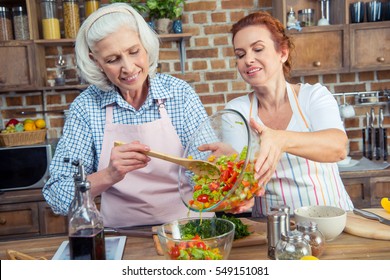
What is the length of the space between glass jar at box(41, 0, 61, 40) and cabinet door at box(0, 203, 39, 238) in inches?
37.0

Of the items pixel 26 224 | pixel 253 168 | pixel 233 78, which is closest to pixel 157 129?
Result: pixel 253 168

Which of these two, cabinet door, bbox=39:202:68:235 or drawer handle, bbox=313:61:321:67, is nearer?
cabinet door, bbox=39:202:68:235

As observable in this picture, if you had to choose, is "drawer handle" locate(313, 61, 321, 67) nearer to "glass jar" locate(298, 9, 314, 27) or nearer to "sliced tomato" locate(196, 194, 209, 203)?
"glass jar" locate(298, 9, 314, 27)

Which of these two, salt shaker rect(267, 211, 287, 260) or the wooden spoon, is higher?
the wooden spoon

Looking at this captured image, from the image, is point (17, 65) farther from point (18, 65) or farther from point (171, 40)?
point (171, 40)

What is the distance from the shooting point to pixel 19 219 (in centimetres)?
240

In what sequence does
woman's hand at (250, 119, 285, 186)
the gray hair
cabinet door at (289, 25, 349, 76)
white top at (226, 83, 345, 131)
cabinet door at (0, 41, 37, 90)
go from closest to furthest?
1. woman's hand at (250, 119, 285, 186)
2. the gray hair
3. white top at (226, 83, 345, 131)
4. cabinet door at (0, 41, 37, 90)
5. cabinet door at (289, 25, 349, 76)

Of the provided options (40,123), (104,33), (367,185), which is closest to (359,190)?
(367,185)

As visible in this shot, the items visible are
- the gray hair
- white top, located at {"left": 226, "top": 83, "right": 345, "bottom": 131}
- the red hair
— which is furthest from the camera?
the red hair

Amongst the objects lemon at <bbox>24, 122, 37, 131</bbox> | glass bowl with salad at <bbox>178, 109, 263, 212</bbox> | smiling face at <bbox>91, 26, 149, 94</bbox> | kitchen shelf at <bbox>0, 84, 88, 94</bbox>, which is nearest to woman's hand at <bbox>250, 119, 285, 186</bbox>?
glass bowl with salad at <bbox>178, 109, 263, 212</bbox>

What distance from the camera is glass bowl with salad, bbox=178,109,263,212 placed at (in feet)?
3.34

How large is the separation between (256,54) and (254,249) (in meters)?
0.72

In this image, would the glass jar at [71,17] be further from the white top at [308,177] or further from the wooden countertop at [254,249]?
the wooden countertop at [254,249]

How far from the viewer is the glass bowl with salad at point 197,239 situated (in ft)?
3.10
